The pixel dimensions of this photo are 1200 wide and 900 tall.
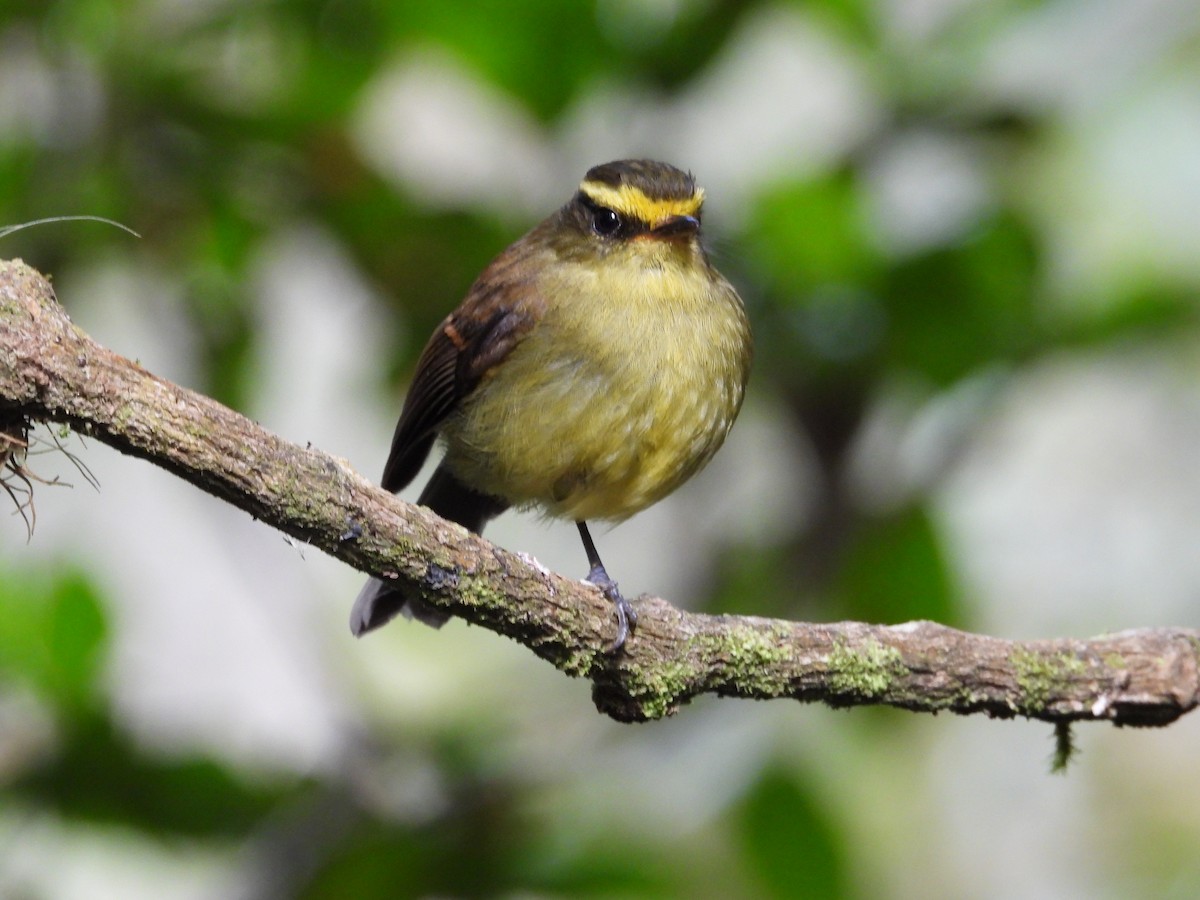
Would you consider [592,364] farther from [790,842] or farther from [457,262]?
[790,842]

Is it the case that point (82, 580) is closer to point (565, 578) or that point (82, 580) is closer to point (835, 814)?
point (565, 578)

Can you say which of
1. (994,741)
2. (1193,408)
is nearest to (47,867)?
(994,741)

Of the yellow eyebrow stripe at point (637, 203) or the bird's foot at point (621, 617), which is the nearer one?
the bird's foot at point (621, 617)

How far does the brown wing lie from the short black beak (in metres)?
0.39

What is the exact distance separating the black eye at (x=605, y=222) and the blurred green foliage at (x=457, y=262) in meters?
0.30

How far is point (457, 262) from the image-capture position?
414cm

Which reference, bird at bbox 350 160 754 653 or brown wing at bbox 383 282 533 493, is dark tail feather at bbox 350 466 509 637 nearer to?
bird at bbox 350 160 754 653

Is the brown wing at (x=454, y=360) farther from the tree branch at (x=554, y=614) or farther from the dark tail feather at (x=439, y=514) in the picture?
the tree branch at (x=554, y=614)

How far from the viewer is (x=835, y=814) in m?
4.02

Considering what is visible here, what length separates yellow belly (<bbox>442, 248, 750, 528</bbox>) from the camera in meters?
3.61

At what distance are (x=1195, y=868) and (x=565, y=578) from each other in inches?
160

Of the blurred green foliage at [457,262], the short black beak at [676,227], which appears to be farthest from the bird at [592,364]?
the blurred green foliage at [457,262]

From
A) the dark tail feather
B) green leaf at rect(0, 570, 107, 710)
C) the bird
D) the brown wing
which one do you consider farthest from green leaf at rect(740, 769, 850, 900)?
green leaf at rect(0, 570, 107, 710)

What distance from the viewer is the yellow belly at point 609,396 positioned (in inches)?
142
